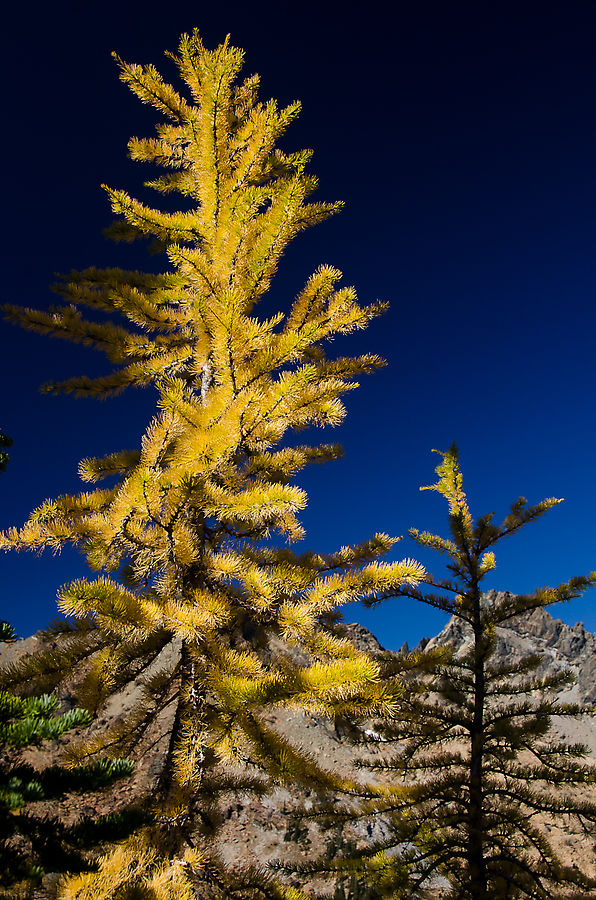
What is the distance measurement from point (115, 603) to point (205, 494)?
1.05 metres

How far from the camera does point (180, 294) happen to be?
18.5ft

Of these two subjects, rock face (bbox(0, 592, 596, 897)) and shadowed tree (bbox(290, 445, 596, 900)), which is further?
rock face (bbox(0, 592, 596, 897))

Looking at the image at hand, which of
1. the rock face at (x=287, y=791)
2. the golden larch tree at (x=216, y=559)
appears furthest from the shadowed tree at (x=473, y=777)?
the golden larch tree at (x=216, y=559)

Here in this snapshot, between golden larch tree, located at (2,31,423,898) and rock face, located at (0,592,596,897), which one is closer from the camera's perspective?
golden larch tree, located at (2,31,423,898)

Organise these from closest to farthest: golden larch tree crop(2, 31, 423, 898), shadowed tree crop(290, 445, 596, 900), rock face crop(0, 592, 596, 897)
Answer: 1. golden larch tree crop(2, 31, 423, 898)
2. shadowed tree crop(290, 445, 596, 900)
3. rock face crop(0, 592, 596, 897)

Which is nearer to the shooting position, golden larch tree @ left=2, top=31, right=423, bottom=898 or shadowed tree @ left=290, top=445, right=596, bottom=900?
golden larch tree @ left=2, top=31, right=423, bottom=898

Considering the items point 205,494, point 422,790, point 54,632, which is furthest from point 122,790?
point 205,494

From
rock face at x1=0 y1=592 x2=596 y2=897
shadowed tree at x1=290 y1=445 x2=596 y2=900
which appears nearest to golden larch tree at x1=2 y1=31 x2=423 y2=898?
rock face at x1=0 y1=592 x2=596 y2=897

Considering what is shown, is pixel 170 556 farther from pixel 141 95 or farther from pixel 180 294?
pixel 141 95

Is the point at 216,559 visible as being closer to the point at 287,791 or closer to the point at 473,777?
the point at 473,777

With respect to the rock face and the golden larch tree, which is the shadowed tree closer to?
the rock face

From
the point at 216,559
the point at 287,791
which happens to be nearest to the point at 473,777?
the point at 216,559

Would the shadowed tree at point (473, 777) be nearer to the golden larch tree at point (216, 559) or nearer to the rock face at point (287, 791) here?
the rock face at point (287, 791)

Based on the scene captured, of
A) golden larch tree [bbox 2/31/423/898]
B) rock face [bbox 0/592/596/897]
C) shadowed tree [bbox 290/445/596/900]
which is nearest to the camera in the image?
golden larch tree [bbox 2/31/423/898]
